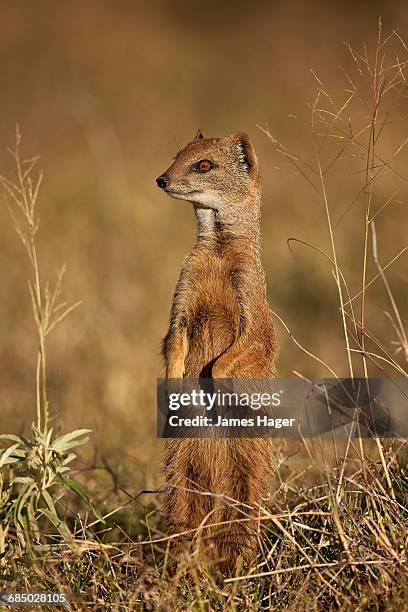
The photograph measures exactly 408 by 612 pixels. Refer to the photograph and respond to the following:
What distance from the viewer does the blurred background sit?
20.6 feet

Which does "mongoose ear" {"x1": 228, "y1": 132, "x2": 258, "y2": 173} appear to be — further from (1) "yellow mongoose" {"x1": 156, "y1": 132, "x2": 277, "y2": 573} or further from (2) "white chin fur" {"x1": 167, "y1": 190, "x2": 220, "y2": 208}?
(2) "white chin fur" {"x1": 167, "y1": 190, "x2": 220, "y2": 208}

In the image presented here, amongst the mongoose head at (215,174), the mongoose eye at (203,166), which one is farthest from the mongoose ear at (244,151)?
the mongoose eye at (203,166)

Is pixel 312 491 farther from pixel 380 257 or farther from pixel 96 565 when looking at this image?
pixel 380 257

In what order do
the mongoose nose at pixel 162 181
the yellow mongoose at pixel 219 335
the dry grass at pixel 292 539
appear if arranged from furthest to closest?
the mongoose nose at pixel 162 181
the yellow mongoose at pixel 219 335
the dry grass at pixel 292 539

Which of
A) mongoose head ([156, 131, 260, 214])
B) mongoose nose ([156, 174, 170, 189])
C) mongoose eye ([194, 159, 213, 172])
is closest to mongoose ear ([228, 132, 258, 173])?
mongoose head ([156, 131, 260, 214])

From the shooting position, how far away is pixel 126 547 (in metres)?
3.70

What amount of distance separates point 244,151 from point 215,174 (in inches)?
7.2

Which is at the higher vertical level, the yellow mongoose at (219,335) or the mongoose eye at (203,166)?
the mongoose eye at (203,166)

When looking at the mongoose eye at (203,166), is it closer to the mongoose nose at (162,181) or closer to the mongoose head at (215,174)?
the mongoose head at (215,174)

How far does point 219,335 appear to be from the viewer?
12.0 feet

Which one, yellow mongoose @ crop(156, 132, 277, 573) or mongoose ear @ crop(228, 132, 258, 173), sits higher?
mongoose ear @ crop(228, 132, 258, 173)

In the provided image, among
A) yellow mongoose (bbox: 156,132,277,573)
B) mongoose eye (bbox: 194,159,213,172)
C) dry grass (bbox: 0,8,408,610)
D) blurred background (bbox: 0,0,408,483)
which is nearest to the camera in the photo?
dry grass (bbox: 0,8,408,610)

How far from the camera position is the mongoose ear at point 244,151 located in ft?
12.8

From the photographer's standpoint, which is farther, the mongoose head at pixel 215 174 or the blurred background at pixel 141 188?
the blurred background at pixel 141 188
